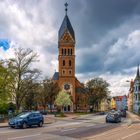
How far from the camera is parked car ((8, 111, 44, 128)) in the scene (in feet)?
112

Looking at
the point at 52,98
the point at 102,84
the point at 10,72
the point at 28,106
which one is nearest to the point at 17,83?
the point at 10,72

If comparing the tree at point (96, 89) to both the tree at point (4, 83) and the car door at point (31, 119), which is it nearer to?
the tree at point (4, 83)

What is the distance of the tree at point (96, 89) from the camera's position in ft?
380

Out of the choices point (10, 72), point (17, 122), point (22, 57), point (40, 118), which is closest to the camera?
point (17, 122)

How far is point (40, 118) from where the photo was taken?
125 ft

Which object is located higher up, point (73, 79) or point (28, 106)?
point (73, 79)

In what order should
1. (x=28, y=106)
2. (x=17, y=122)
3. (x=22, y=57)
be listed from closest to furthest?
(x=17, y=122), (x=22, y=57), (x=28, y=106)

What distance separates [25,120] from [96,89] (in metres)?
82.0

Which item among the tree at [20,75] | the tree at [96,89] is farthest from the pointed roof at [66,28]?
the tree at [20,75]

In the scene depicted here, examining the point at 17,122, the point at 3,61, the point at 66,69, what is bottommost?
the point at 17,122

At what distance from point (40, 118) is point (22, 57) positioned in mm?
22417

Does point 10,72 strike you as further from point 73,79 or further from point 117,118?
point 73,79

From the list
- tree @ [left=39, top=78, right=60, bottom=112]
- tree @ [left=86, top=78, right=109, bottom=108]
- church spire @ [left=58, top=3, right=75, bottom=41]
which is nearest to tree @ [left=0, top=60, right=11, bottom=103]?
tree @ [left=39, top=78, right=60, bottom=112]

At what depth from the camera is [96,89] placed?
381 ft
